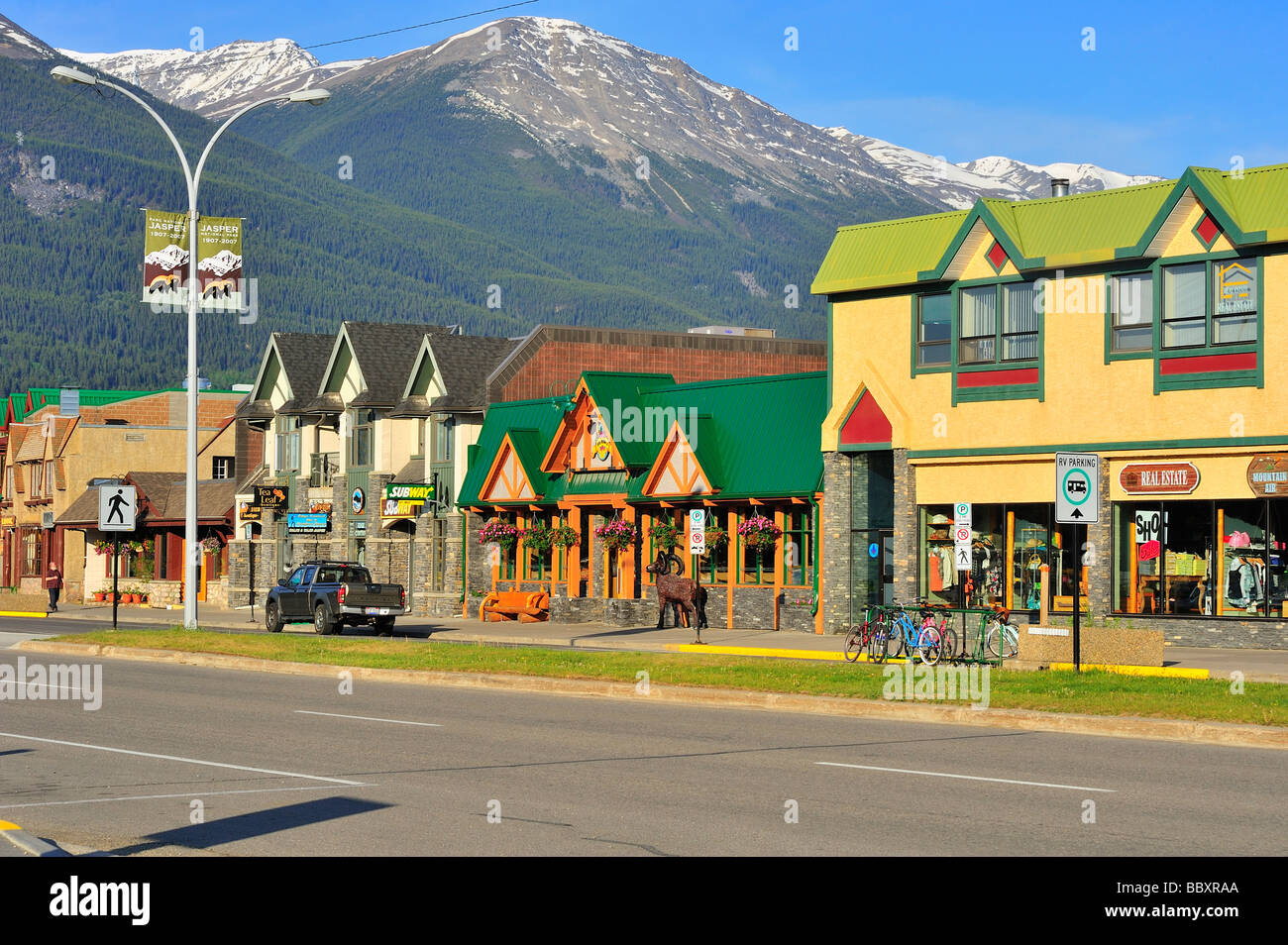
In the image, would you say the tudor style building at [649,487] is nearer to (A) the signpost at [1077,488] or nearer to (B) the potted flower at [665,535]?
(B) the potted flower at [665,535]

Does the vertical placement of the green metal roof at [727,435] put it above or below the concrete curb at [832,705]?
above

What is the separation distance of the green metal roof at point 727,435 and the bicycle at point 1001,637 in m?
10.1

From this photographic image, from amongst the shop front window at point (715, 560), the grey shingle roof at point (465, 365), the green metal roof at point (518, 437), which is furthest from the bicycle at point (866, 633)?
the grey shingle roof at point (465, 365)

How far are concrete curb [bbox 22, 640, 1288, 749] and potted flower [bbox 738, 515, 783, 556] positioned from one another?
13851mm

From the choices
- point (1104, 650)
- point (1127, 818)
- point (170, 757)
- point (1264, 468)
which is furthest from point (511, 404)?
point (1127, 818)

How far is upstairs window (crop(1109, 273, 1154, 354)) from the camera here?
104 ft

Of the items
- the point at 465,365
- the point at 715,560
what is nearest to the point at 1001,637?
the point at 715,560

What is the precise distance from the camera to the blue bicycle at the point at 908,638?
2636cm

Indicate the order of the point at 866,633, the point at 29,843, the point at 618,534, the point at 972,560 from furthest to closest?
the point at 618,534, the point at 972,560, the point at 866,633, the point at 29,843

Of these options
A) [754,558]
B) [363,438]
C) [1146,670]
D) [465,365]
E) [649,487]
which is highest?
[465,365]

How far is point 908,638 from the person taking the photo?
88.5ft

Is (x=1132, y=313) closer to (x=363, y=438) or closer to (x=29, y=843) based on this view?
(x=29, y=843)

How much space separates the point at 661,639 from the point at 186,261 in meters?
13.3

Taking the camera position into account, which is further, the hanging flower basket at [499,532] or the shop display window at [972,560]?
the hanging flower basket at [499,532]
